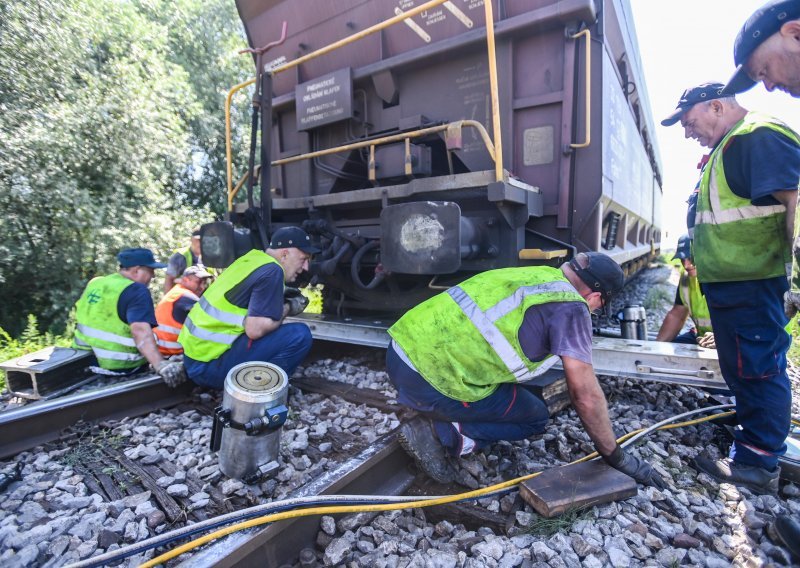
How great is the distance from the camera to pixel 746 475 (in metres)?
2.11

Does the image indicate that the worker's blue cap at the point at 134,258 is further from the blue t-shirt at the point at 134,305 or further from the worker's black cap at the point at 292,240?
the worker's black cap at the point at 292,240

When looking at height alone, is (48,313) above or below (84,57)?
below

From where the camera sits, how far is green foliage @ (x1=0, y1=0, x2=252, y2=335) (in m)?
7.31

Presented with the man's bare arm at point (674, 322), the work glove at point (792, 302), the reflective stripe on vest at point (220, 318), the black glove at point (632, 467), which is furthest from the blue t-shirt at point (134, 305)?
the man's bare arm at point (674, 322)

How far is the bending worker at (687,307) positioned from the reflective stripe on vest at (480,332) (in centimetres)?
200

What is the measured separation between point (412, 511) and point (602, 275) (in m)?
1.39

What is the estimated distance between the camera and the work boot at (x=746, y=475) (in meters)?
2.09

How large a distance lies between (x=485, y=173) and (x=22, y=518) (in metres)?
2.86

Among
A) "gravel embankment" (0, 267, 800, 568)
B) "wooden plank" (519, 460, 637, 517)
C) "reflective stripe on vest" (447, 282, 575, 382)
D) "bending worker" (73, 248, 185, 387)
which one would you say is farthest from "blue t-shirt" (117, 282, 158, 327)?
"wooden plank" (519, 460, 637, 517)

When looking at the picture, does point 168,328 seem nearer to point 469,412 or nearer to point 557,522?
point 469,412

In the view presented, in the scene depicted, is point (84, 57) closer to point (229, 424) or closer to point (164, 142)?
point (164, 142)

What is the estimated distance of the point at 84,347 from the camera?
373 cm

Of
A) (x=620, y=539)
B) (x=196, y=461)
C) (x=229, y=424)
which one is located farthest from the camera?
(x=196, y=461)

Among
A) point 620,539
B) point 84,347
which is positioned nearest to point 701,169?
point 620,539
